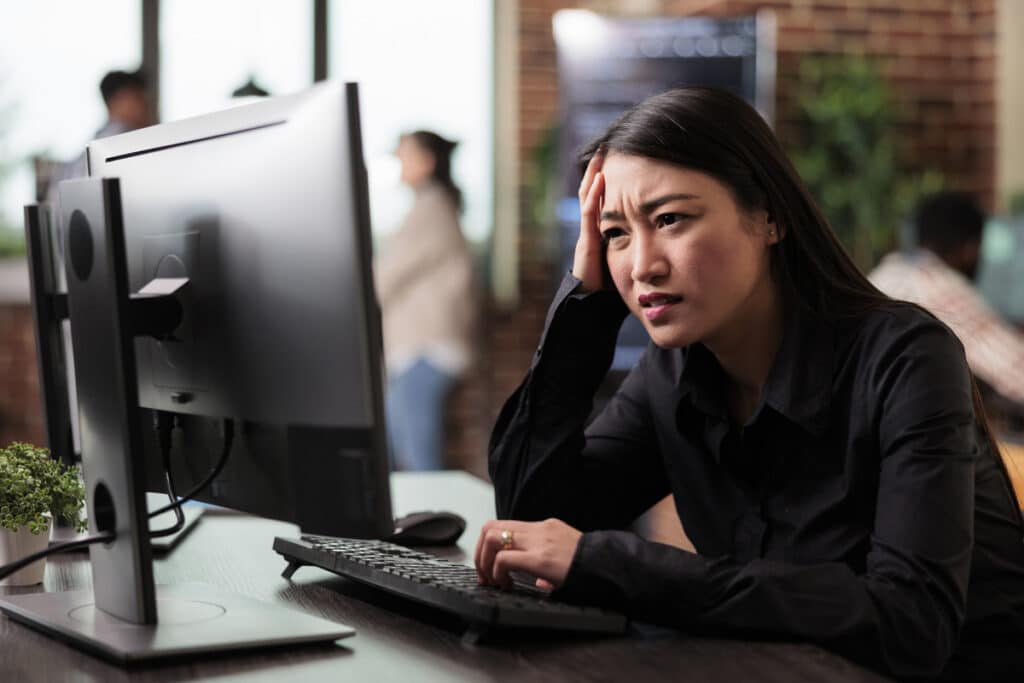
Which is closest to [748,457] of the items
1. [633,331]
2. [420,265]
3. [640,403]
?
[640,403]

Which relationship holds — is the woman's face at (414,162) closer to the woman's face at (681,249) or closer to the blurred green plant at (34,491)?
the woman's face at (681,249)

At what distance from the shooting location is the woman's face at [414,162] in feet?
15.4

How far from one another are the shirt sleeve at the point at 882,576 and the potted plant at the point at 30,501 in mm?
533

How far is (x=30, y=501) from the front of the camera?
4.19ft

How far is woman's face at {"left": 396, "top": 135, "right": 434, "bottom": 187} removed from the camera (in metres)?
4.68

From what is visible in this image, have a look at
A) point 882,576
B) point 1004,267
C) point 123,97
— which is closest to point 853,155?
point 1004,267

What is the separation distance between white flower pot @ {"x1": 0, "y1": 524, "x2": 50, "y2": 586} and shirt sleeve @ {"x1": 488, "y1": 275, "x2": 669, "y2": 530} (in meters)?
0.51

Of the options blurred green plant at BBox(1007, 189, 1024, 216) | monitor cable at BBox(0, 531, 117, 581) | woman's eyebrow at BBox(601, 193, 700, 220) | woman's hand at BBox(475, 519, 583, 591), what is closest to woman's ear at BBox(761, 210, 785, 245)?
woman's eyebrow at BBox(601, 193, 700, 220)

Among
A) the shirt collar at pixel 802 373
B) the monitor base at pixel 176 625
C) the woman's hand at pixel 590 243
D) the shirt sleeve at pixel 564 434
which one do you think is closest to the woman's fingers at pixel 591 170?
the woman's hand at pixel 590 243

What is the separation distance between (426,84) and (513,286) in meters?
0.95

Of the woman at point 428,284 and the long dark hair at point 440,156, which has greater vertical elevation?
the long dark hair at point 440,156

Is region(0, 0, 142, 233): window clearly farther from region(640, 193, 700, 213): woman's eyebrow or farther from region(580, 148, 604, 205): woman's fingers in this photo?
region(640, 193, 700, 213): woman's eyebrow

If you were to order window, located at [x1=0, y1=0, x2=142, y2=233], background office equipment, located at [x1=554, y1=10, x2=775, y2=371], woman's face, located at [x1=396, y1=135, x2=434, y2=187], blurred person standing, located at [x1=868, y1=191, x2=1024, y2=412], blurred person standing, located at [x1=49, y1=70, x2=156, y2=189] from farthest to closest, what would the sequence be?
window, located at [x1=0, y1=0, x2=142, y2=233]
woman's face, located at [x1=396, y1=135, x2=434, y2=187]
background office equipment, located at [x1=554, y1=10, x2=775, y2=371]
blurred person standing, located at [x1=49, y1=70, x2=156, y2=189]
blurred person standing, located at [x1=868, y1=191, x2=1024, y2=412]

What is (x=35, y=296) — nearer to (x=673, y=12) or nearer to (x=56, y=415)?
(x=56, y=415)
